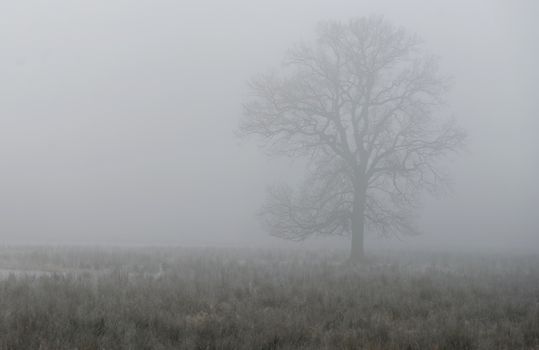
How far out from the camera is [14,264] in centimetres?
1812

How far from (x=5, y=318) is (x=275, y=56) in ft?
616

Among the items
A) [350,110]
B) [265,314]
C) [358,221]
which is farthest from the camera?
[350,110]

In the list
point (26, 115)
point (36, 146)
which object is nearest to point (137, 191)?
point (36, 146)

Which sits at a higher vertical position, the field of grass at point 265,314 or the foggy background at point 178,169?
the foggy background at point 178,169

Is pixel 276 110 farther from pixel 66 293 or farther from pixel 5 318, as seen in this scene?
pixel 5 318

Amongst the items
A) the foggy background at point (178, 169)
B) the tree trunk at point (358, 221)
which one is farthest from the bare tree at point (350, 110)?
the foggy background at point (178, 169)

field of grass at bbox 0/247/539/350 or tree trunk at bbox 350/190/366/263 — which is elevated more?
tree trunk at bbox 350/190/366/263

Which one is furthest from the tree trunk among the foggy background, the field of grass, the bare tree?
the foggy background

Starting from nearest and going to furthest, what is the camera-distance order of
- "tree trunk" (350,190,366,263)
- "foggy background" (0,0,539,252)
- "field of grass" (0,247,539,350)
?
"field of grass" (0,247,539,350) → "tree trunk" (350,190,366,263) → "foggy background" (0,0,539,252)

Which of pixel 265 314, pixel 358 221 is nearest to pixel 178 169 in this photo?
pixel 358 221

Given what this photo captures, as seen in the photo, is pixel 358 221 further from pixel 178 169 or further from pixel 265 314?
pixel 178 169

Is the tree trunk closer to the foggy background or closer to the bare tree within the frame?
the bare tree

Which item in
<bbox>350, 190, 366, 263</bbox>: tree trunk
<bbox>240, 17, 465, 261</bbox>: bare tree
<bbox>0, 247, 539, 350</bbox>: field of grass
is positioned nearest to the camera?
<bbox>0, 247, 539, 350</bbox>: field of grass

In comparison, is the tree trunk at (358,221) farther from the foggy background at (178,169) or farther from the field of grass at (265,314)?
the foggy background at (178,169)
